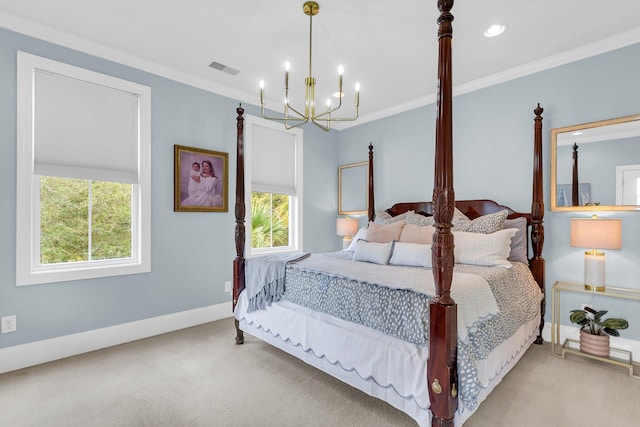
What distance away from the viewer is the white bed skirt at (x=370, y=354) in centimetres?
169

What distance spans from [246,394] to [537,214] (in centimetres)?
290

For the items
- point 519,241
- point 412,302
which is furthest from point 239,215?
point 519,241

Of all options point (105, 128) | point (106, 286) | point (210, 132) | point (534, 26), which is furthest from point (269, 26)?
point (106, 286)

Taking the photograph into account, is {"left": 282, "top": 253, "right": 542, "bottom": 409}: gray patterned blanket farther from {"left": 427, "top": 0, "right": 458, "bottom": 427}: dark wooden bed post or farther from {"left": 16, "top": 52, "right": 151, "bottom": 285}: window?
{"left": 16, "top": 52, "right": 151, "bottom": 285}: window

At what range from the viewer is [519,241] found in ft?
9.75

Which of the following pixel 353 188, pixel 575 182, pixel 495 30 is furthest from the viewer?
pixel 353 188

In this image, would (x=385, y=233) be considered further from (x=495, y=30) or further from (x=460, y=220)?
(x=495, y=30)

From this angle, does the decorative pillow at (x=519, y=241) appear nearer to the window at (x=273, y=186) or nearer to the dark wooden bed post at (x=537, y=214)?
the dark wooden bed post at (x=537, y=214)

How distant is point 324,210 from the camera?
4.93 meters

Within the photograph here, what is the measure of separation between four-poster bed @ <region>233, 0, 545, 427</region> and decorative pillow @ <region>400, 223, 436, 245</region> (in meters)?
0.44

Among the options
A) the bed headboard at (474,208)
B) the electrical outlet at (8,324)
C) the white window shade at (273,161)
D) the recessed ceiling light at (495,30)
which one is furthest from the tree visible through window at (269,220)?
the recessed ceiling light at (495,30)

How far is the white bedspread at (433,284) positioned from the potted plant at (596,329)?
130 centimetres

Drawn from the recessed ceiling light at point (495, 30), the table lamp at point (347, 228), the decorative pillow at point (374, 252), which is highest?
the recessed ceiling light at point (495, 30)

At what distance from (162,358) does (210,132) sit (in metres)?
2.37
